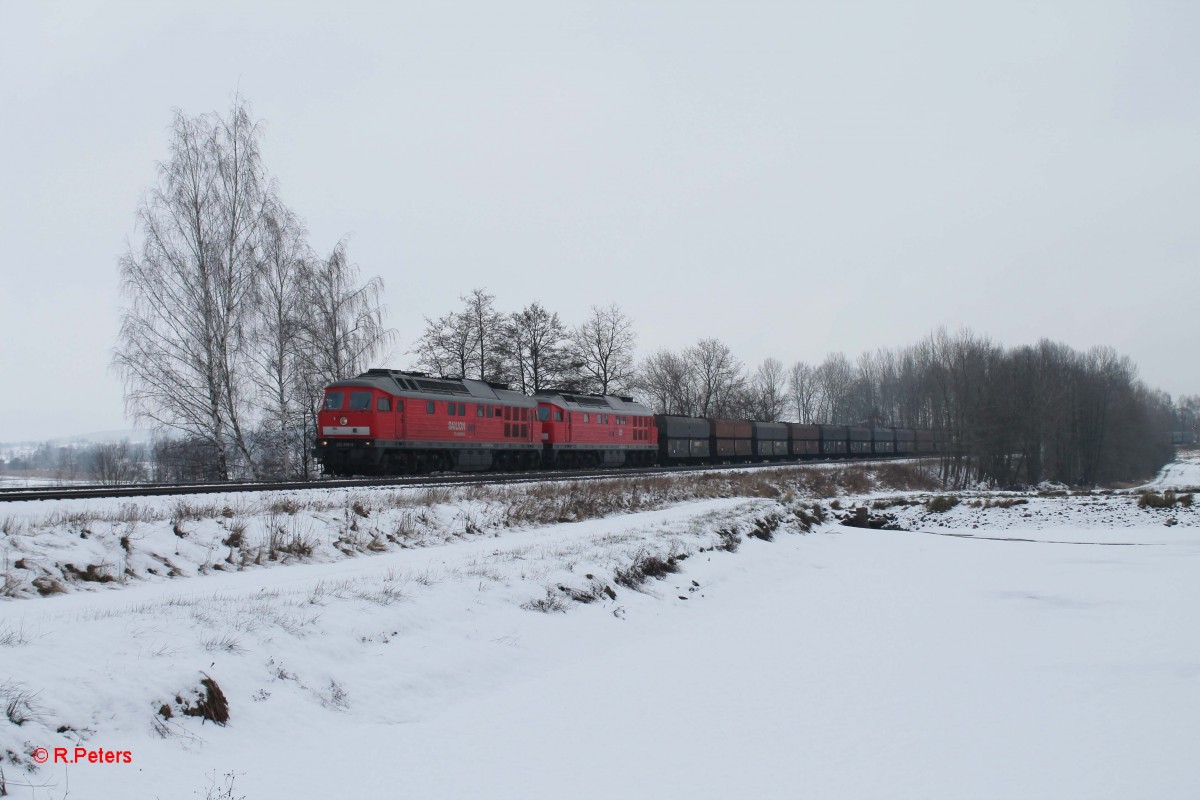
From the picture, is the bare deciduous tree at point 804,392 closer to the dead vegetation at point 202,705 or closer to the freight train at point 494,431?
the freight train at point 494,431

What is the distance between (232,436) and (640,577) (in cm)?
2493

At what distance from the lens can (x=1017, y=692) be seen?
8.86 metres

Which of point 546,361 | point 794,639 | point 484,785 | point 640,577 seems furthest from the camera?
point 546,361

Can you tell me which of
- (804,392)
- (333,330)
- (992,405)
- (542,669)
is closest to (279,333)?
(333,330)

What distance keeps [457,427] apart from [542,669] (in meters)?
22.7

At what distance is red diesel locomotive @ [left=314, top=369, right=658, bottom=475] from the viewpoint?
27141 millimetres

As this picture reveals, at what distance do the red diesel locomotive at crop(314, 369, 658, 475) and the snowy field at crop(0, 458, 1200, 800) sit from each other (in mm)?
10651

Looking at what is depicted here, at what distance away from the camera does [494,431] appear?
33.7 m

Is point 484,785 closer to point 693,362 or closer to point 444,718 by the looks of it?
point 444,718

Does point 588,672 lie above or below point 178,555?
below

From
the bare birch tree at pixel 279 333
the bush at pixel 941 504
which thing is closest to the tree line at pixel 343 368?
the bare birch tree at pixel 279 333

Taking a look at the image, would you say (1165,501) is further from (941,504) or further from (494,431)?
(494,431)

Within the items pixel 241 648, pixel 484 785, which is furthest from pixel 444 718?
pixel 241 648

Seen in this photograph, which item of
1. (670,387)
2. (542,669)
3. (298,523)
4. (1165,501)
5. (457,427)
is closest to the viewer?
(542,669)
